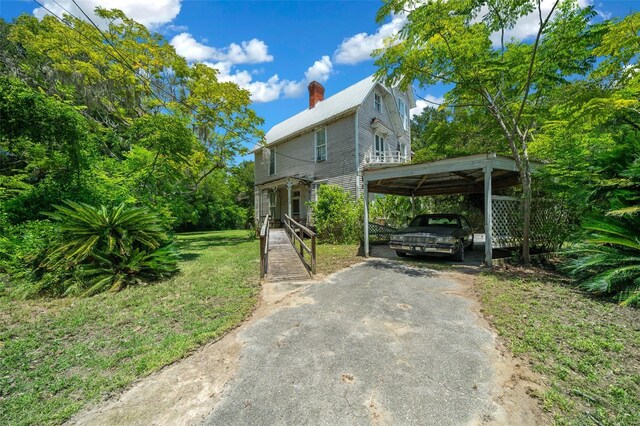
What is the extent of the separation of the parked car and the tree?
1739 millimetres

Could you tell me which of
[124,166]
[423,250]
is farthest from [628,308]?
[124,166]

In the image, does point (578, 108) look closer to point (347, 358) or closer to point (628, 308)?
point (628, 308)

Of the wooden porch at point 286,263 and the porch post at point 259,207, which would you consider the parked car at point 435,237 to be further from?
the porch post at point 259,207

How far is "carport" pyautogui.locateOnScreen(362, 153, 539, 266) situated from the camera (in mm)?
7215

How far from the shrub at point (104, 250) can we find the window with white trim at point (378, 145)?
12.8 meters

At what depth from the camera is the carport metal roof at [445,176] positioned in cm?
729

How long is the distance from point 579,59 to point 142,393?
10745 millimetres

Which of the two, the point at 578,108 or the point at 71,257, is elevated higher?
the point at 578,108

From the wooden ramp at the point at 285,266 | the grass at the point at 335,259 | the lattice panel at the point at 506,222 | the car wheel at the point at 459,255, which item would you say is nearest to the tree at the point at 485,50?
the lattice panel at the point at 506,222

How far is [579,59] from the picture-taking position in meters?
6.61

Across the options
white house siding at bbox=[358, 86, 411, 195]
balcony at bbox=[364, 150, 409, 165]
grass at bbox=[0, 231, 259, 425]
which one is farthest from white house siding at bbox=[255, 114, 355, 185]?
grass at bbox=[0, 231, 259, 425]

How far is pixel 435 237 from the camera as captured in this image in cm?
805

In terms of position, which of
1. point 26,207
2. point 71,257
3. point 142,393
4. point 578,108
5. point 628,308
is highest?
point 578,108

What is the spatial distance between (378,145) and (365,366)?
15.3 meters
